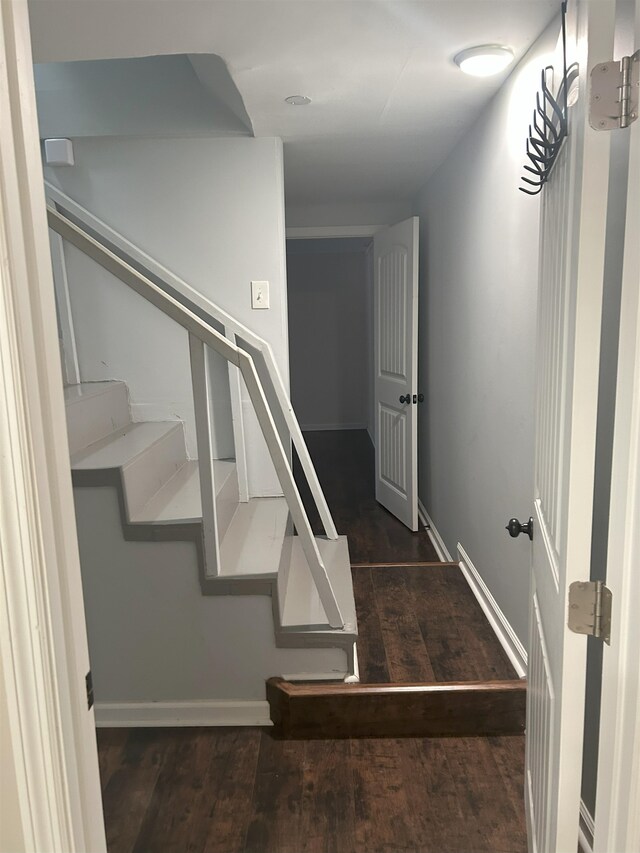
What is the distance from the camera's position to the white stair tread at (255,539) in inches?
85.7

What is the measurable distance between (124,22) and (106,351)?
1655 mm

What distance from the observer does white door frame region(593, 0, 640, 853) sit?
32.9 inches

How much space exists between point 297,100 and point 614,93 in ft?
5.57

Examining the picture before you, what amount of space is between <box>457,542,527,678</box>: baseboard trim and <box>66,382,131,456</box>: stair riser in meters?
1.79

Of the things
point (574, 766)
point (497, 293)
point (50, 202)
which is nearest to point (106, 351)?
point (50, 202)

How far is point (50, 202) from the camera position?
110 inches

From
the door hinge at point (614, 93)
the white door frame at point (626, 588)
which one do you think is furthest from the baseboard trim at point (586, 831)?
the door hinge at point (614, 93)

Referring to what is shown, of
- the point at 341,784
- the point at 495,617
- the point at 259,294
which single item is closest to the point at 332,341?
the point at 259,294

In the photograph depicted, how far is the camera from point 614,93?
0.85 meters

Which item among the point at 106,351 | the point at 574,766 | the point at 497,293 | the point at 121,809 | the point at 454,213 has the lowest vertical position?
the point at 121,809

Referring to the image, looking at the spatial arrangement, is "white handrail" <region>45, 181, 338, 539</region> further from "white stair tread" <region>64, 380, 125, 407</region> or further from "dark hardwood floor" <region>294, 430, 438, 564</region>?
"dark hardwood floor" <region>294, 430, 438, 564</region>

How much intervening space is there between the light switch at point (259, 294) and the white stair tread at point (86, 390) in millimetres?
783

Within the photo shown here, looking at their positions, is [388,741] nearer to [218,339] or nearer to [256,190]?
[218,339]

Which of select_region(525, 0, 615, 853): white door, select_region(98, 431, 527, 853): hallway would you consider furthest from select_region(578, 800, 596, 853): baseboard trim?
select_region(525, 0, 615, 853): white door
